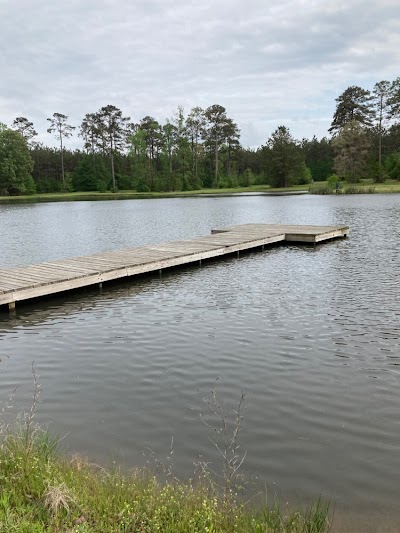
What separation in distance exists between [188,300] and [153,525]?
868cm

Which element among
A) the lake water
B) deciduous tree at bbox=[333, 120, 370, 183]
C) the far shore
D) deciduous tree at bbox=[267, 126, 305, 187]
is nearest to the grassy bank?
the lake water

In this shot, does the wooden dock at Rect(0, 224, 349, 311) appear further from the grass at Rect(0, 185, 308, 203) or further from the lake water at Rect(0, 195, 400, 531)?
the grass at Rect(0, 185, 308, 203)

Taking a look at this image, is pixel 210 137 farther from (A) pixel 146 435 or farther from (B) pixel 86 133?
(A) pixel 146 435

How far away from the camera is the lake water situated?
505 centimetres

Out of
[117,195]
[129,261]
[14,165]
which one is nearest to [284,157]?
[117,195]

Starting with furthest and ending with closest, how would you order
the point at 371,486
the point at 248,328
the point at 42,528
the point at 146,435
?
the point at 248,328, the point at 146,435, the point at 371,486, the point at 42,528

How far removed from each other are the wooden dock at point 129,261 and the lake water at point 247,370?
1.47 feet

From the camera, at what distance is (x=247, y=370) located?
24.5ft

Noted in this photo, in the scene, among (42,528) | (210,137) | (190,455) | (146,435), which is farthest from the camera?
(210,137)

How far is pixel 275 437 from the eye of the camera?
5.53m

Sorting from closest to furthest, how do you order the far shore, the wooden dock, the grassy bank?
1. the grassy bank
2. the wooden dock
3. the far shore

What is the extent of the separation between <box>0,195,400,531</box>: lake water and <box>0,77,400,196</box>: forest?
6757 cm

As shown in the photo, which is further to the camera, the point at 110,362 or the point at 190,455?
the point at 110,362

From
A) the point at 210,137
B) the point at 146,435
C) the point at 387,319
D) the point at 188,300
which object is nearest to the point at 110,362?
the point at 146,435
